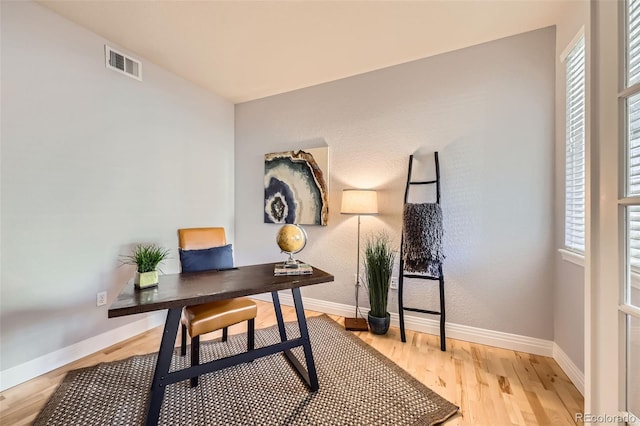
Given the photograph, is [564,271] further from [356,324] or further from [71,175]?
[71,175]

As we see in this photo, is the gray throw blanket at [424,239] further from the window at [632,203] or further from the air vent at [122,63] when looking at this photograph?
the air vent at [122,63]

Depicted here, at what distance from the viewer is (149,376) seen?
179 cm

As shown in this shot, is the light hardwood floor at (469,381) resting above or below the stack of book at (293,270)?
below

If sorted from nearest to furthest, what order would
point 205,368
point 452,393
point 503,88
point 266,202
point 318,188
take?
point 205,368, point 452,393, point 503,88, point 318,188, point 266,202

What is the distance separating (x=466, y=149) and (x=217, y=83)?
2.74 meters

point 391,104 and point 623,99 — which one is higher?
point 391,104

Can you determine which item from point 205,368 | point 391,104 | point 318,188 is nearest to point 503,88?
point 391,104

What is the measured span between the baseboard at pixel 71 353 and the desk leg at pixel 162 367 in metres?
1.20

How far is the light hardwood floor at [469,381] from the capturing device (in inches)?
57.9

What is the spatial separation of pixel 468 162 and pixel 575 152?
67 centimetres

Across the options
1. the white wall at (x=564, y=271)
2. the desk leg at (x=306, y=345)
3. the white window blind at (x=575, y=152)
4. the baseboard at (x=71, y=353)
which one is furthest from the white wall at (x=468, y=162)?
the baseboard at (x=71, y=353)

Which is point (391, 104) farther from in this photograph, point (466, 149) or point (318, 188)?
point (318, 188)

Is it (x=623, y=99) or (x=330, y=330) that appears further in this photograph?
(x=330, y=330)

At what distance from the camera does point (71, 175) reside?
201cm
